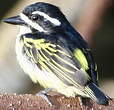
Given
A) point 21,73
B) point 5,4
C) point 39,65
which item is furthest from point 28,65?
point 5,4

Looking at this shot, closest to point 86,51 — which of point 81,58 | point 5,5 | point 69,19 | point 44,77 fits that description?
point 81,58

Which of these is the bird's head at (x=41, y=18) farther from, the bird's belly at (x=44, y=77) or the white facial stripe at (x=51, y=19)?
the bird's belly at (x=44, y=77)

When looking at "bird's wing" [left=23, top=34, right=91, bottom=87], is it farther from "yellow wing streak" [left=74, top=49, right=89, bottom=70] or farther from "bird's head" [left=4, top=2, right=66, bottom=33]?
"bird's head" [left=4, top=2, right=66, bottom=33]

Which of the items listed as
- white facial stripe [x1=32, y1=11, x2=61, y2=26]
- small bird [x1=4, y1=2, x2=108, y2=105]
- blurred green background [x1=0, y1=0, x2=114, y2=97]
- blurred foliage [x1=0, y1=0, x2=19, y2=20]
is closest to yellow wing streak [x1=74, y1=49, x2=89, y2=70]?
small bird [x1=4, y1=2, x2=108, y2=105]

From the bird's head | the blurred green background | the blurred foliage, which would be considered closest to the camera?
the bird's head

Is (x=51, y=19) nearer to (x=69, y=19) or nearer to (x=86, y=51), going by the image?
(x=86, y=51)

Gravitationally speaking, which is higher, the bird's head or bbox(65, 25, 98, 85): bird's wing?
the bird's head

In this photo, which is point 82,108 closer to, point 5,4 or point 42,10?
point 42,10

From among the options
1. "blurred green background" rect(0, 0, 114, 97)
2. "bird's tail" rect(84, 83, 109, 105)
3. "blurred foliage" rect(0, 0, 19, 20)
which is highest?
"bird's tail" rect(84, 83, 109, 105)
